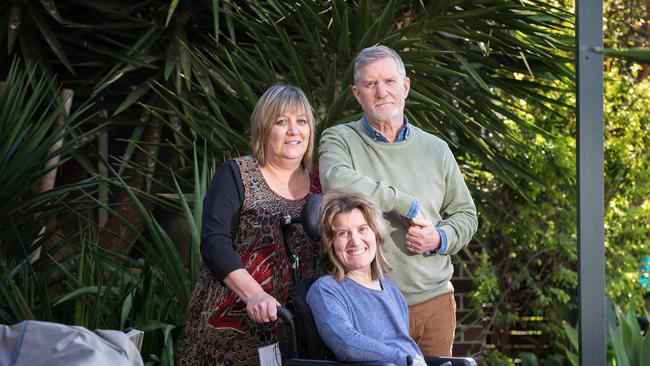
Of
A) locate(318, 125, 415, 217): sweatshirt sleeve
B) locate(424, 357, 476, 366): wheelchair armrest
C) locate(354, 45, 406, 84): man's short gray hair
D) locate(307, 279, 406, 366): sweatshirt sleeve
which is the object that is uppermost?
locate(354, 45, 406, 84): man's short gray hair

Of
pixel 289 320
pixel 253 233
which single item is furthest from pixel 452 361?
pixel 253 233

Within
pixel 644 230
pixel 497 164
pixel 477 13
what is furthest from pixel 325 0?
pixel 644 230

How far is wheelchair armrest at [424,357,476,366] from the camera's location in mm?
3408

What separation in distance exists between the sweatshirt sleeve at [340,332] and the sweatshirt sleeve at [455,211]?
0.47 meters

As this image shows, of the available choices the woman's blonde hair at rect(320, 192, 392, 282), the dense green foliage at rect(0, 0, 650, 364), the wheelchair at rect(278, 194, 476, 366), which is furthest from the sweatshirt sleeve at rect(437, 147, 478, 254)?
the dense green foliage at rect(0, 0, 650, 364)

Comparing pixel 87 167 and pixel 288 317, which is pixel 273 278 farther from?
pixel 87 167

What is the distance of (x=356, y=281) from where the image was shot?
3.51m

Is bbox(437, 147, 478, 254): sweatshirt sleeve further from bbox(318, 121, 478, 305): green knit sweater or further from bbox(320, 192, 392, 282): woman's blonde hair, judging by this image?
bbox(320, 192, 392, 282): woman's blonde hair

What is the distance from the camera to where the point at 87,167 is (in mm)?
6727

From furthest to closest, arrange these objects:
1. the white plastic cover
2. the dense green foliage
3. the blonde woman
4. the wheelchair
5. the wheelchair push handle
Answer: the dense green foliage
the blonde woman
the wheelchair
the wheelchair push handle
the white plastic cover

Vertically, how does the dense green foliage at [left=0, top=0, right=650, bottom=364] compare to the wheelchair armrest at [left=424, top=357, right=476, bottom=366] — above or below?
above

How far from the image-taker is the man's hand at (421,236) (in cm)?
359

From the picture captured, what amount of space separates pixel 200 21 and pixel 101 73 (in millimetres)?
674

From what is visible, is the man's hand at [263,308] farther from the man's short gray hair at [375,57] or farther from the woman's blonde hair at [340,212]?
the man's short gray hair at [375,57]
